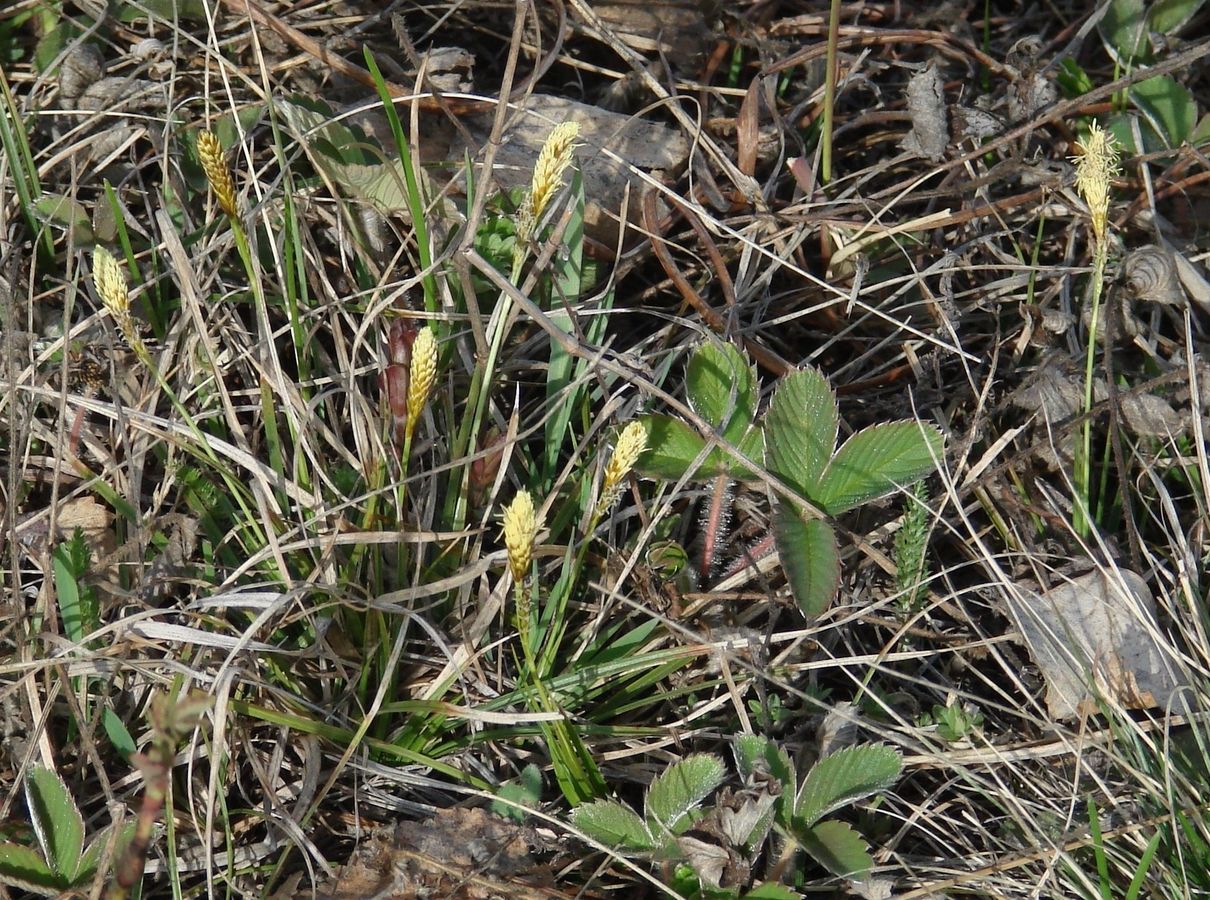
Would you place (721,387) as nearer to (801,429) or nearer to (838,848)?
(801,429)

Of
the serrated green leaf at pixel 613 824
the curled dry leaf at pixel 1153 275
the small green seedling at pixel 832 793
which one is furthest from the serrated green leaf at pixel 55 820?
the curled dry leaf at pixel 1153 275

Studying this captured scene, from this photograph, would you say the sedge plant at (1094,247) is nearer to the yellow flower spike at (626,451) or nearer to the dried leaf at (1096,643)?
the dried leaf at (1096,643)

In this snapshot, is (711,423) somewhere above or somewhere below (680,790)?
above

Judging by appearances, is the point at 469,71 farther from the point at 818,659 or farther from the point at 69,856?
the point at 69,856

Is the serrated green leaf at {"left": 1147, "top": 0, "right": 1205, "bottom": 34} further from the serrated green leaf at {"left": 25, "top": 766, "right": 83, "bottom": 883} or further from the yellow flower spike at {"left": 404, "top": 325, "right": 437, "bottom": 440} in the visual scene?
the serrated green leaf at {"left": 25, "top": 766, "right": 83, "bottom": 883}

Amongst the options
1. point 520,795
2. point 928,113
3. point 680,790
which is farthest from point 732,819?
point 928,113

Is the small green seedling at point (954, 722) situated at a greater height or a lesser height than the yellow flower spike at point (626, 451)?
lesser
